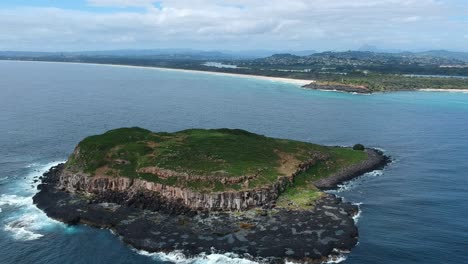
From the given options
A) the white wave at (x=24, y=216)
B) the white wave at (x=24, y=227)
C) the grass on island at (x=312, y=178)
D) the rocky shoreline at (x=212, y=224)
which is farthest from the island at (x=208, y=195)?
the white wave at (x=24, y=227)

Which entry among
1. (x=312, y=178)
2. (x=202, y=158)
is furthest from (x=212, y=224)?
(x=312, y=178)

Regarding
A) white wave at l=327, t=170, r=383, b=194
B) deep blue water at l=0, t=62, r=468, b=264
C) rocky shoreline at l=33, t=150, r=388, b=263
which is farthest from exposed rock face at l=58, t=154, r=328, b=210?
white wave at l=327, t=170, r=383, b=194

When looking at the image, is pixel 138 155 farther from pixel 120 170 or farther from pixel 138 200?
pixel 138 200

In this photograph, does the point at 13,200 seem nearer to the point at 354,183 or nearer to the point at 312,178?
the point at 312,178

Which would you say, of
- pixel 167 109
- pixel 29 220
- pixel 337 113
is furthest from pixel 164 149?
pixel 337 113

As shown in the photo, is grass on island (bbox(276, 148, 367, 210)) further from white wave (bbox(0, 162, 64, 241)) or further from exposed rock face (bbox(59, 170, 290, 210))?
white wave (bbox(0, 162, 64, 241))

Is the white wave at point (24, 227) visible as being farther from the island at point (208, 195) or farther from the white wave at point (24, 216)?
the island at point (208, 195)
